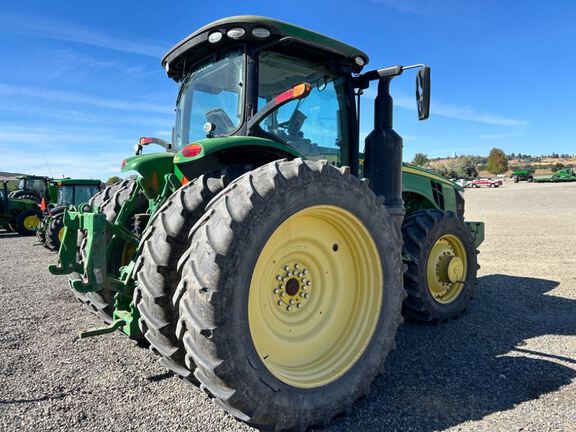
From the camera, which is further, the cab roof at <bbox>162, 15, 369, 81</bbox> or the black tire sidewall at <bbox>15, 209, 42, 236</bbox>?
the black tire sidewall at <bbox>15, 209, 42, 236</bbox>

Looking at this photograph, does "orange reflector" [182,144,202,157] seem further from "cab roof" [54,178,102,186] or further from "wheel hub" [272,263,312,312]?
"cab roof" [54,178,102,186]

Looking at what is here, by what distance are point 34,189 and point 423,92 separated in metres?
17.1

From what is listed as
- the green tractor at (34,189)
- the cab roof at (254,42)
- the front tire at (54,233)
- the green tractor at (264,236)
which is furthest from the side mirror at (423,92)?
the green tractor at (34,189)

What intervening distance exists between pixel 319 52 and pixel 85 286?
2423 mm

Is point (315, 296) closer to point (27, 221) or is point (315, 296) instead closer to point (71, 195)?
point (71, 195)

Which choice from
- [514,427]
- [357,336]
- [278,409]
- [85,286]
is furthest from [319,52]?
[514,427]

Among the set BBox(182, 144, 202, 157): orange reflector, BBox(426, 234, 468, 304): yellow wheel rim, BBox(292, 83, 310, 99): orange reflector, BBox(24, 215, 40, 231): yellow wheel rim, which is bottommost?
BBox(24, 215, 40, 231): yellow wheel rim

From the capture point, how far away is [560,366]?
3.13 metres

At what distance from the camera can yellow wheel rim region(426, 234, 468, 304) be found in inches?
171

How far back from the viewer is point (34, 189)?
54.7ft

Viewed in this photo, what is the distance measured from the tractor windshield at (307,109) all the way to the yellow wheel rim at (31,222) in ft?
47.7

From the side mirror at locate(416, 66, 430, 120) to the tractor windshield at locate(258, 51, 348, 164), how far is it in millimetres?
619

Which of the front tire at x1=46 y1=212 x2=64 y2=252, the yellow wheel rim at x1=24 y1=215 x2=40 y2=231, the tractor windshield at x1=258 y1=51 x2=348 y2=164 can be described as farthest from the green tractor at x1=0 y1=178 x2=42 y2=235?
the tractor windshield at x1=258 y1=51 x2=348 y2=164

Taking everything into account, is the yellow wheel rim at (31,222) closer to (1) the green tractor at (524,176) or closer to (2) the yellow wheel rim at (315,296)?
(2) the yellow wheel rim at (315,296)
